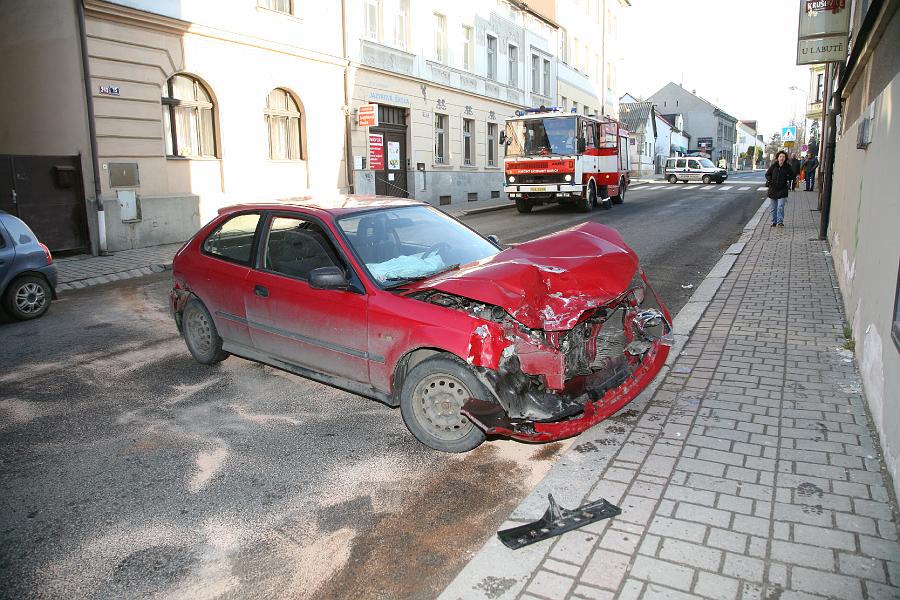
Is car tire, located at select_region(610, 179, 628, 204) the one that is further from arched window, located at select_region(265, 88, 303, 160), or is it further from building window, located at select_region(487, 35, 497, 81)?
arched window, located at select_region(265, 88, 303, 160)

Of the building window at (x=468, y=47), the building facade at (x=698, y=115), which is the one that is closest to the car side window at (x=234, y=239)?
the building window at (x=468, y=47)

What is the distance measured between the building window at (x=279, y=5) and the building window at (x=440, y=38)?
823 centimetres

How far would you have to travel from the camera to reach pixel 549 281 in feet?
14.1

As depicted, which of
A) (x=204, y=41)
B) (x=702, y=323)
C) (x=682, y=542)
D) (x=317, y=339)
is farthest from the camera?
(x=204, y=41)

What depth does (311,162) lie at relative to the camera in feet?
62.2

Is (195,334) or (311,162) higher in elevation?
(311,162)

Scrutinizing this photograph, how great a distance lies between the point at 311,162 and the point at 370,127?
140 inches

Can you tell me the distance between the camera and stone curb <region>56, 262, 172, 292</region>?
34.2ft

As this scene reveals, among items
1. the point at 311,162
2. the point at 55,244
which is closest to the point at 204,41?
the point at 311,162

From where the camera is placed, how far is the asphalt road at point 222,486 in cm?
304

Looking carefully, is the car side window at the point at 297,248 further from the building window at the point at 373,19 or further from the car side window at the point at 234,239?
the building window at the point at 373,19

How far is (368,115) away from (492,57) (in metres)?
12.0

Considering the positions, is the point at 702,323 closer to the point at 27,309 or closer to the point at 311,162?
the point at 27,309

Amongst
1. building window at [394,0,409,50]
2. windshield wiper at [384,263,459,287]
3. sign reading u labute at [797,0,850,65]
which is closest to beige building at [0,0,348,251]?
building window at [394,0,409,50]
